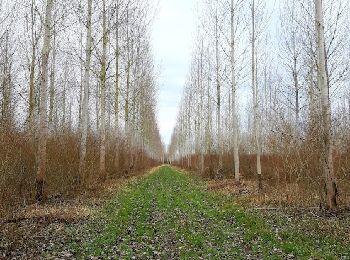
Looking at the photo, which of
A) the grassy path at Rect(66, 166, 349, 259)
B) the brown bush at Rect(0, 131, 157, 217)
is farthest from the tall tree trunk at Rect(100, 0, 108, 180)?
the grassy path at Rect(66, 166, 349, 259)

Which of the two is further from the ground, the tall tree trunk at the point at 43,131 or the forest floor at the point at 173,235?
the tall tree trunk at the point at 43,131

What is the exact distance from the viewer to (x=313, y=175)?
10812 mm

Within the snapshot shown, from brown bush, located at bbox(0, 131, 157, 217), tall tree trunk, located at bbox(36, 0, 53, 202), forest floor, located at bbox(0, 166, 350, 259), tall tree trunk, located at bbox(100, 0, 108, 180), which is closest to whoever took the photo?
forest floor, located at bbox(0, 166, 350, 259)

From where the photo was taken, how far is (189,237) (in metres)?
8.41

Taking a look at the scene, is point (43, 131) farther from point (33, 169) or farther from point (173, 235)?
point (173, 235)

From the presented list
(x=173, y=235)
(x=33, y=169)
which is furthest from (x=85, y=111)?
(x=173, y=235)

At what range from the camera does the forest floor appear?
23.1 ft

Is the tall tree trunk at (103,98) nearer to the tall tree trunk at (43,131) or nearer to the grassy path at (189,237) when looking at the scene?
the grassy path at (189,237)

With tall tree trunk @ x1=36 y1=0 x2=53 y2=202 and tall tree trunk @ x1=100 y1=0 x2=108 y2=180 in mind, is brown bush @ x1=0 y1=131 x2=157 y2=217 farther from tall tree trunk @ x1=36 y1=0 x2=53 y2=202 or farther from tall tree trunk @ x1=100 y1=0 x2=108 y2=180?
tall tree trunk @ x1=100 y1=0 x2=108 y2=180

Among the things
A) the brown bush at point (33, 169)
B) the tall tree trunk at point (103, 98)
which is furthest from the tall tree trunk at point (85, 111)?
the tall tree trunk at point (103, 98)

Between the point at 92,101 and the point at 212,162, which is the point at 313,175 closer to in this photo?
the point at 212,162

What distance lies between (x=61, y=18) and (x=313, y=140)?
9730 mm

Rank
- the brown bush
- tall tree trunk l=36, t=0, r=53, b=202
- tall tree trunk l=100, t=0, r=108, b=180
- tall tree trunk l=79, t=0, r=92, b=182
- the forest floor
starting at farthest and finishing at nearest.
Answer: tall tree trunk l=100, t=0, r=108, b=180 < tall tree trunk l=79, t=0, r=92, b=182 < tall tree trunk l=36, t=0, r=53, b=202 < the brown bush < the forest floor

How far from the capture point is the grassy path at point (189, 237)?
7055mm
